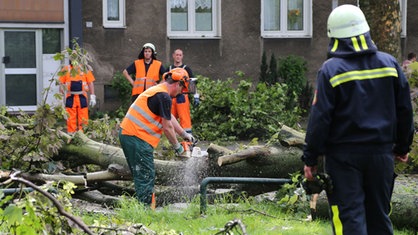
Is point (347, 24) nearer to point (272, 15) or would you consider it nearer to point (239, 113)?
point (239, 113)

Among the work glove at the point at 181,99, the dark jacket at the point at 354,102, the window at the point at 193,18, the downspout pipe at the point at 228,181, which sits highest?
the window at the point at 193,18

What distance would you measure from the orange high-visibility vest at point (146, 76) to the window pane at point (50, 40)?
4910 millimetres

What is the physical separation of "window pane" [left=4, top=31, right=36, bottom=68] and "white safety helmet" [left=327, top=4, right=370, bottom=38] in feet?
49.9

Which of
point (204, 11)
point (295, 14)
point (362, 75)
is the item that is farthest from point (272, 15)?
point (362, 75)

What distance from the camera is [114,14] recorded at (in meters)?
21.8

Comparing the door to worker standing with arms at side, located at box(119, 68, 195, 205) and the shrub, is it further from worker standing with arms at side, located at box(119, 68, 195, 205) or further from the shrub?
worker standing with arms at side, located at box(119, 68, 195, 205)

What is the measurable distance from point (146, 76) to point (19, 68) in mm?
5215

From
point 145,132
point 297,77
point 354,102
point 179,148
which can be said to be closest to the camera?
point 354,102

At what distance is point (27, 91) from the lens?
68.3 ft

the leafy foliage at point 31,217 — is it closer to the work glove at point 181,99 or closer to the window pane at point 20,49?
the work glove at point 181,99

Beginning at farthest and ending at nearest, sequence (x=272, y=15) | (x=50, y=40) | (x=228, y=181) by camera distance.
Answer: (x=272, y=15), (x=50, y=40), (x=228, y=181)

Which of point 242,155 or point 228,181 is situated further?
point 242,155

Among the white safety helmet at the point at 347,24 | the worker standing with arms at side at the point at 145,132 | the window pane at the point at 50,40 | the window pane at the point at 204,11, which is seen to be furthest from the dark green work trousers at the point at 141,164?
the window pane at the point at 204,11

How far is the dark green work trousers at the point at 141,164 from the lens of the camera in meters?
9.34
